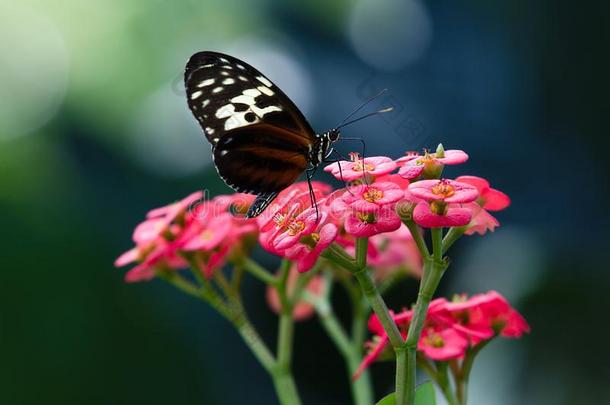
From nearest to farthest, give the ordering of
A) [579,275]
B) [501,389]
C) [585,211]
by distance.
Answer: [501,389] → [579,275] → [585,211]

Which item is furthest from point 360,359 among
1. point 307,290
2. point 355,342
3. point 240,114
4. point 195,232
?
point 240,114

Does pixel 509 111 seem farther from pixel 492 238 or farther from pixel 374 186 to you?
pixel 374 186

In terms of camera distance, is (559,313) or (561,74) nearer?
(559,313)

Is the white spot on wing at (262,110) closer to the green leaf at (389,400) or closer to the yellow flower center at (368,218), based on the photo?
the yellow flower center at (368,218)

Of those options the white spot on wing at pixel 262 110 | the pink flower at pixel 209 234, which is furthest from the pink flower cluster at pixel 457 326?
the white spot on wing at pixel 262 110

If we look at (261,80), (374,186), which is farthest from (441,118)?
(374,186)

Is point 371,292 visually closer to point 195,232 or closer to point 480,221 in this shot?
point 480,221

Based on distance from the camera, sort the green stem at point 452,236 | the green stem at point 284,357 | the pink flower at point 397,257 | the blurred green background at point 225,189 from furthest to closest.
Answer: the blurred green background at point 225,189 < the pink flower at point 397,257 < the green stem at point 284,357 < the green stem at point 452,236
